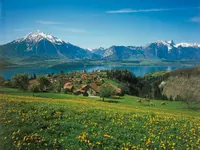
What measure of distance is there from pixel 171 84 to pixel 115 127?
522ft

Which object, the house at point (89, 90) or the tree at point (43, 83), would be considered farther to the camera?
the house at point (89, 90)

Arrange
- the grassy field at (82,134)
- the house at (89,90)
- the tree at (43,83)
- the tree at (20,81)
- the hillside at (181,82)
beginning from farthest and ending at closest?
the hillside at (181,82), the house at (89,90), the tree at (43,83), the tree at (20,81), the grassy field at (82,134)

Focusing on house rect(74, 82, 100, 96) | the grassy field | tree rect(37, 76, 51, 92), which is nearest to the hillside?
house rect(74, 82, 100, 96)

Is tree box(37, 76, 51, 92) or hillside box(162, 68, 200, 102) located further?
hillside box(162, 68, 200, 102)

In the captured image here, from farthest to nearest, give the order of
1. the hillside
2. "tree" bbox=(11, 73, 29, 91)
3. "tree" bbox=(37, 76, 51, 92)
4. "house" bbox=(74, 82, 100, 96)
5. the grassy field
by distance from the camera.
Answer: the hillside, "house" bbox=(74, 82, 100, 96), "tree" bbox=(37, 76, 51, 92), "tree" bbox=(11, 73, 29, 91), the grassy field

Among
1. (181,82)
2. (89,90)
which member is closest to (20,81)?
(89,90)

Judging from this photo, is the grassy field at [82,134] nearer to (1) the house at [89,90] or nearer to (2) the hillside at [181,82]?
(1) the house at [89,90]

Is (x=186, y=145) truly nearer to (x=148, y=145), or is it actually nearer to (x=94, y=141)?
(x=148, y=145)

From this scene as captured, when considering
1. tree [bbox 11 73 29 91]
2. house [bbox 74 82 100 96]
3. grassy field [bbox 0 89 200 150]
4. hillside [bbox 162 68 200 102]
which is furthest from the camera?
hillside [bbox 162 68 200 102]

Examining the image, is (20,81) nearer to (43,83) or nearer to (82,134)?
(43,83)

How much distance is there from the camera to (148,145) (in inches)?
308

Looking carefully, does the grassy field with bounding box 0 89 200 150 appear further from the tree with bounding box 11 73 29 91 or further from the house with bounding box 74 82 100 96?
the house with bounding box 74 82 100 96

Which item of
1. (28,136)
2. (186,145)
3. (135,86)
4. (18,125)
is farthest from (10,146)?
(135,86)

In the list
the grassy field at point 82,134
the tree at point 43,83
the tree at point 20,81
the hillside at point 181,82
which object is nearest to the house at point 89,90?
the tree at point 43,83
